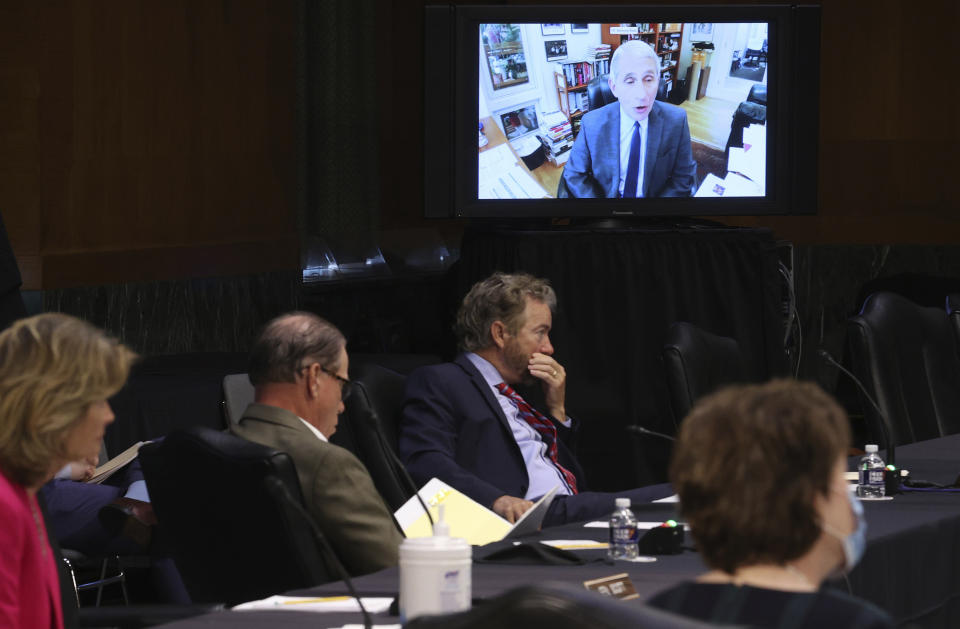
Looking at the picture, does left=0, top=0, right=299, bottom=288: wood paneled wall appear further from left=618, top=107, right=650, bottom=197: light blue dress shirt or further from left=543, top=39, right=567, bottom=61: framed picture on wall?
left=618, top=107, right=650, bottom=197: light blue dress shirt

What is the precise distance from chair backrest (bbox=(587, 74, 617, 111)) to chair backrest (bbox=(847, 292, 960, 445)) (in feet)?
6.05

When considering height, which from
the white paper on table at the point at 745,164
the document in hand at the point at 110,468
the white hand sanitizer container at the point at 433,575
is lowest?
the document in hand at the point at 110,468

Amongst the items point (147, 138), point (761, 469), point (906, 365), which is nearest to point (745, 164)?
point (906, 365)

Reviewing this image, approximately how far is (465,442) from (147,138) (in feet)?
9.19

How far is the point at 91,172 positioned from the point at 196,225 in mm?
943

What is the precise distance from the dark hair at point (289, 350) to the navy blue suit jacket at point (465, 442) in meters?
0.85

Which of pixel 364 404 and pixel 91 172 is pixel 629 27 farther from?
pixel 364 404

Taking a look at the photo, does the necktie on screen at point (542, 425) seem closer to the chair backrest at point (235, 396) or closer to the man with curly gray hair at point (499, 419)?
the man with curly gray hair at point (499, 419)

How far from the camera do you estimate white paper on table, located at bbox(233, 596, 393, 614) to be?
96.9 inches

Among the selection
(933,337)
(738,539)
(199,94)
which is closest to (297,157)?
(199,94)

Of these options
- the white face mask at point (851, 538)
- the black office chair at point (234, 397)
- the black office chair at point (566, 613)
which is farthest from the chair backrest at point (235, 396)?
the black office chair at point (566, 613)

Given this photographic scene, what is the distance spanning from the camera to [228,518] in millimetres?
2879

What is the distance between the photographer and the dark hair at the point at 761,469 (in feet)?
5.21

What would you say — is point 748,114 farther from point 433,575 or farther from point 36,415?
point 36,415
